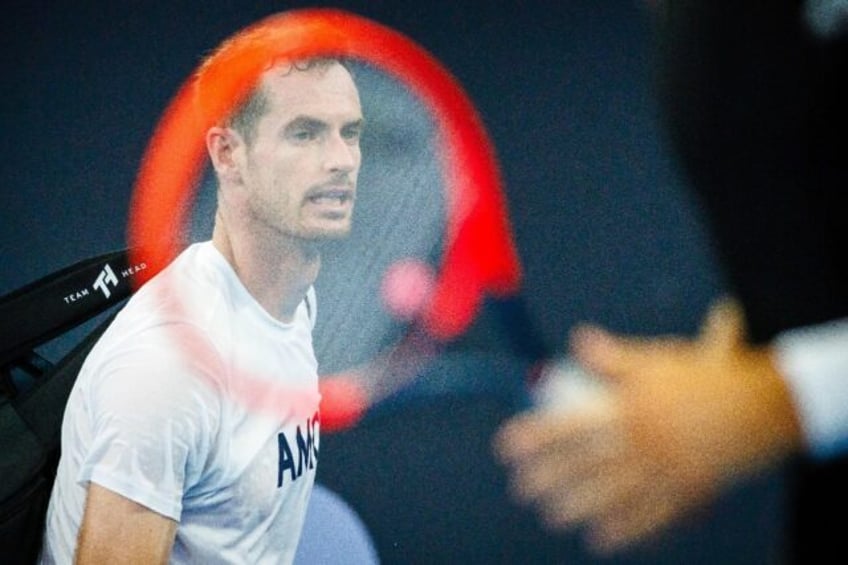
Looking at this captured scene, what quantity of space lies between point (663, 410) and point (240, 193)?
863 millimetres

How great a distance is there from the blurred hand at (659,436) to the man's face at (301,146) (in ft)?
2.46

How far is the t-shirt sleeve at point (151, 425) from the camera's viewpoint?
1208 millimetres

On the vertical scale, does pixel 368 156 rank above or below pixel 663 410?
above

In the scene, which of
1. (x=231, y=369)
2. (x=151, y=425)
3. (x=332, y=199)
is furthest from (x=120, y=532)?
(x=332, y=199)

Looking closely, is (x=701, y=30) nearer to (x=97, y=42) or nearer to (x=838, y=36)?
(x=838, y=36)

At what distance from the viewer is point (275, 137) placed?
4.24 feet

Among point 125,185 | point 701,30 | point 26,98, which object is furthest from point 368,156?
point 701,30

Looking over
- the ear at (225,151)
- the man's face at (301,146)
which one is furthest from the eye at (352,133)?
the ear at (225,151)

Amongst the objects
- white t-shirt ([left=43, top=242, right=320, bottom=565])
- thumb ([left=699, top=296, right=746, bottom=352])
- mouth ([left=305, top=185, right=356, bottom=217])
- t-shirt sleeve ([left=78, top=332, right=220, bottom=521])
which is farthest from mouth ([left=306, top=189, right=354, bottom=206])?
thumb ([left=699, top=296, right=746, bottom=352])

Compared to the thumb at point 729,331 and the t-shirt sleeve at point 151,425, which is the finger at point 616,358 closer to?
the thumb at point 729,331

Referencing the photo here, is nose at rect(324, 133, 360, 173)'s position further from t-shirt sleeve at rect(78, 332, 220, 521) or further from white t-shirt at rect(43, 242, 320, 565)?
t-shirt sleeve at rect(78, 332, 220, 521)

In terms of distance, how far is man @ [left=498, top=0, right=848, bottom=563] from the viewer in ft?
1.82

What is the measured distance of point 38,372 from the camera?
141 centimetres

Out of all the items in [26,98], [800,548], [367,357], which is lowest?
[800,548]
